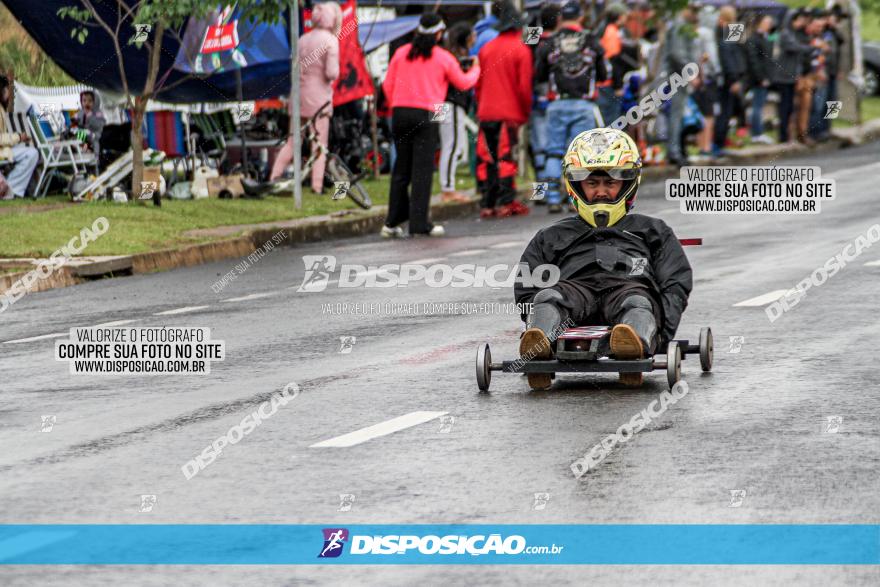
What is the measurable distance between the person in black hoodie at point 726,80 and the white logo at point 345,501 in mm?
23850

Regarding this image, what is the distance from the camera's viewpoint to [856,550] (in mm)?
6262

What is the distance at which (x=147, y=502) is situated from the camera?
723 centimetres

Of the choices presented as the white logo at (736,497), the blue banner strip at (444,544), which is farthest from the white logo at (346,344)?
the blue banner strip at (444,544)

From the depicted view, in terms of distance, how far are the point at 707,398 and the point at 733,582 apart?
11.7 feet

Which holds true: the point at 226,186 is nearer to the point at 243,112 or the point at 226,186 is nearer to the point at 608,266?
the point at 243,112

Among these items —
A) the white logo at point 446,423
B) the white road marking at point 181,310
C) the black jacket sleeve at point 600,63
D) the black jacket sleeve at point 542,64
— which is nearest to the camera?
the white logo at point 446,423

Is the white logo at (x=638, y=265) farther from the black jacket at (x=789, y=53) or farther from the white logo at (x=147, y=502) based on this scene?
the black jacket at (x=789, y=53)

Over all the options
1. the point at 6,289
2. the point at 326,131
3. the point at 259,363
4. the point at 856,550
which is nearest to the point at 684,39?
the point at 326,131

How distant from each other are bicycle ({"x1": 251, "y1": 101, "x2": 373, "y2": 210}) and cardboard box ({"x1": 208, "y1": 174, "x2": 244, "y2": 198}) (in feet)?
0.49

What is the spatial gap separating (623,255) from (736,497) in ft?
10.7

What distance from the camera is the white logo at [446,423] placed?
8695 mm

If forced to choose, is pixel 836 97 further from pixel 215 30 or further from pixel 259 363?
pixel 259 363

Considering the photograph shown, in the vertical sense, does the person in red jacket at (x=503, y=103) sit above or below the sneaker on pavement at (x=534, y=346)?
below

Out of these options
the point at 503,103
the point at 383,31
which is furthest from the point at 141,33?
the point at 383,31
